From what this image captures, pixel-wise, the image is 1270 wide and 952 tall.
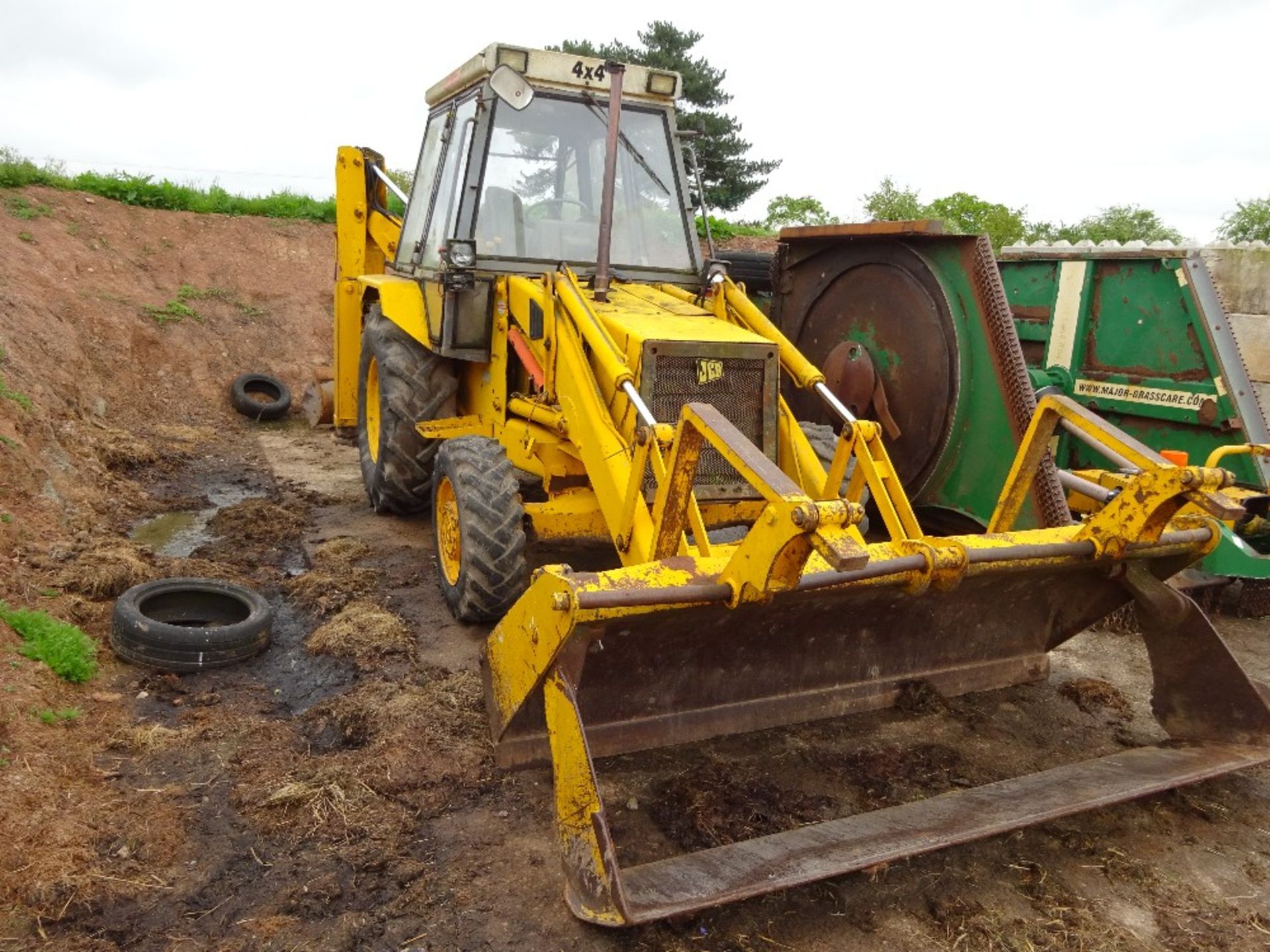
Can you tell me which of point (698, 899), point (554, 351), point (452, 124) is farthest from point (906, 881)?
point (452, 124)

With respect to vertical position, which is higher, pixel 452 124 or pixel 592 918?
pixel 452 124

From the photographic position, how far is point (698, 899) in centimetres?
261

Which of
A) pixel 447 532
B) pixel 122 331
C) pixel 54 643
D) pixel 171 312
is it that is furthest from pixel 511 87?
pixel 171 312

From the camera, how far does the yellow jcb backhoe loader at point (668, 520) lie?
116 inches

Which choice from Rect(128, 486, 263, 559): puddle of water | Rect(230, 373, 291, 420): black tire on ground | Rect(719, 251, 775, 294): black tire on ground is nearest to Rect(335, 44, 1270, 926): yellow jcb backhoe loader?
Rect(719, 251, 775, 294): black tire on ground

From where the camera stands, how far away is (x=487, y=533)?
4.50 meters

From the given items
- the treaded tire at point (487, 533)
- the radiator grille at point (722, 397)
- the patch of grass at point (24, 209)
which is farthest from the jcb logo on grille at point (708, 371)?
the patch of grass at point (24, 209)

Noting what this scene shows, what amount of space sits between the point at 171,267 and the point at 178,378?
2.74m

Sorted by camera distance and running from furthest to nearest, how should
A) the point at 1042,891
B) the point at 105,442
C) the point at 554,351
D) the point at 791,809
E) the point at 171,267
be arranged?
the point at 171,267 < the point at 105,442 < the point at 554,351 < the point at 791,809 < the point at 1042,891

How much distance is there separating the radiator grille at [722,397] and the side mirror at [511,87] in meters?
1.43

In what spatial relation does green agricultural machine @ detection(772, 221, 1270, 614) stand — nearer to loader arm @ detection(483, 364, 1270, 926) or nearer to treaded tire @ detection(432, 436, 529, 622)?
loader arm @ detection(483, 364, 1270, 926)

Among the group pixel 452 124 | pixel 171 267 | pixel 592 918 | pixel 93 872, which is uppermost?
pixel 452 124

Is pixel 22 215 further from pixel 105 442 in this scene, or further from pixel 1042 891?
pixel 1042 891

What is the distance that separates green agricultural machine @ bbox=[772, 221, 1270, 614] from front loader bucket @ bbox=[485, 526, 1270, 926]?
77 cm
